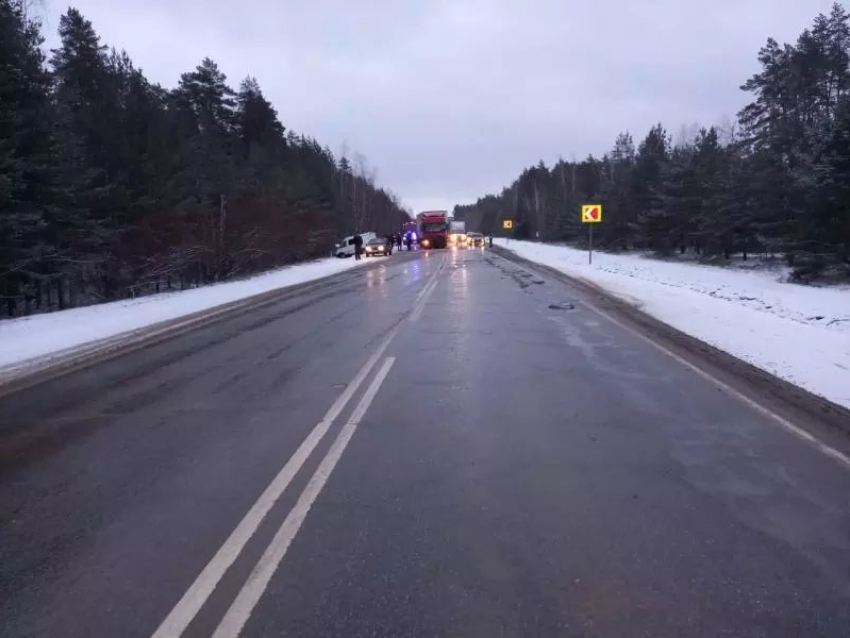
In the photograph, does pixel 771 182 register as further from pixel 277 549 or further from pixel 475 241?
pixel 475 241

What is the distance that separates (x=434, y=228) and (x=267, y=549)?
71052 mm

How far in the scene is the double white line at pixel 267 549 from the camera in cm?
372

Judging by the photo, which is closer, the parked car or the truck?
the truck

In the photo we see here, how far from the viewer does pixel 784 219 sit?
120ft

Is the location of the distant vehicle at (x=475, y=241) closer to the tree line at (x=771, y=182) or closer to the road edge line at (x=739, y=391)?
the tree line at (x=771, y=182)

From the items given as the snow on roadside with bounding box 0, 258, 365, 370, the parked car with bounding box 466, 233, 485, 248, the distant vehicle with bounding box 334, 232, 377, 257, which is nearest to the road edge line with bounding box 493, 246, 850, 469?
the snow on roadside with bounding box 0, 258, 365, 370

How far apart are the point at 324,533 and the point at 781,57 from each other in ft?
185

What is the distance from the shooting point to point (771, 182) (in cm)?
3653

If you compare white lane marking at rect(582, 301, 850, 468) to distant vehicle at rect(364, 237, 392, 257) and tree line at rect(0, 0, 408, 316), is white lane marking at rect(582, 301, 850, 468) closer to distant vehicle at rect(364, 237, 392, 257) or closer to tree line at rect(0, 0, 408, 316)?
tree line at rect(0, 0, 408, 316)

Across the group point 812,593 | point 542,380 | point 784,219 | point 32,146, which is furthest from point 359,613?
point 784,219

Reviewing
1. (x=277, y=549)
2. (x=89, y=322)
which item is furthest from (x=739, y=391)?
(x=89, y=322)

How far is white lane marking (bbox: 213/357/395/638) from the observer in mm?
3715

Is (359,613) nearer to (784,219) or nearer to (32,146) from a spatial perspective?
(32,146)

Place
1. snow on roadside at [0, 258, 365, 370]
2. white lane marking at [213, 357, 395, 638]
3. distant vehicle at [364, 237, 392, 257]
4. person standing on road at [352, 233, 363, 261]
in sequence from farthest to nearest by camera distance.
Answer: distant vehicle at [364, 237, 392, 257]
person standing on road at [352, 233, 363, 261]
snow on roadside at [0, 258, 365, 370]
white lane marking at [213, 357, 395, 638]
